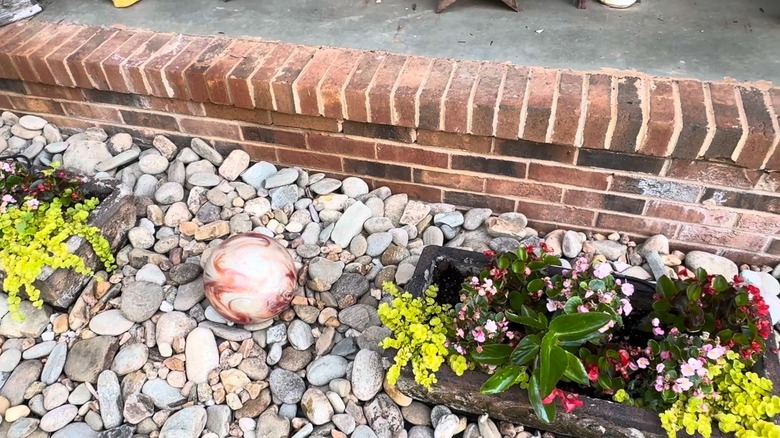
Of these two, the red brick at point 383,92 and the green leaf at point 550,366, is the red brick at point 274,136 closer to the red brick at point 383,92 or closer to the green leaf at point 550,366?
the red brick at point 383,92

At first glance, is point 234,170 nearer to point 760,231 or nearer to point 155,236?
point 155,236

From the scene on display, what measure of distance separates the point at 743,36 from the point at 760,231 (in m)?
0.67

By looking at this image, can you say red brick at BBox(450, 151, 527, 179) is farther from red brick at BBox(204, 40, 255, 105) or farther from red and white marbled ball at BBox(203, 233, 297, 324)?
red brick at BBox(204, 40, 255, 105)

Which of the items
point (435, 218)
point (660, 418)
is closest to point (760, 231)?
→ point (660, 418)

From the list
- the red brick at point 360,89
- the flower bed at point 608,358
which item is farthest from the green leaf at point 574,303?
the red brick at point 360,89

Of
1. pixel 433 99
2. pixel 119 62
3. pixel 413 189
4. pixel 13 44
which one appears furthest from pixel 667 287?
pixel 13 44

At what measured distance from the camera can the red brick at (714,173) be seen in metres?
1.69

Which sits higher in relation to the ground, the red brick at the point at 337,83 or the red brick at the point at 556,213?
the red brick at the point at 337,83

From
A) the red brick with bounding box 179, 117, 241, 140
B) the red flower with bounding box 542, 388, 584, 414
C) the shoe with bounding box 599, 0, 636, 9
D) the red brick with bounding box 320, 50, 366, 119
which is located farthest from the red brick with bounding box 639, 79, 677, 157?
the red brick with bounding box 179, 117, 241, 140

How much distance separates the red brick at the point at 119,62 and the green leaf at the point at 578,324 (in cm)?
171

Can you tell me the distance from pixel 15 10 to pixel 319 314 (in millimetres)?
1811

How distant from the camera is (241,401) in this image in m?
1.58

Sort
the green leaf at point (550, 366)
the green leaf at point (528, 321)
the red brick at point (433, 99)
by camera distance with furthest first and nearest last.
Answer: the red brick at point (433, 99)
the green leaf at point (528, 321)
the green leaf at point (550, 366)

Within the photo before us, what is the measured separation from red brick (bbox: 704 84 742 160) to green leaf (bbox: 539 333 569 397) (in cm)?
83
